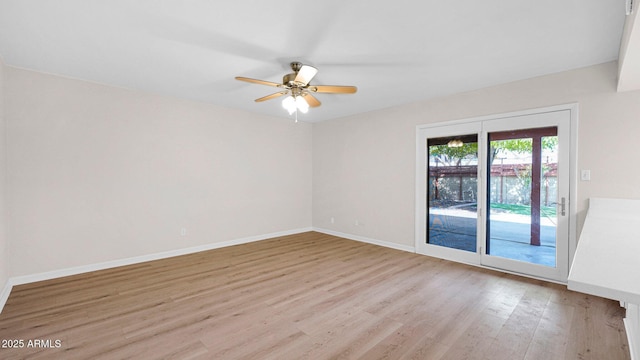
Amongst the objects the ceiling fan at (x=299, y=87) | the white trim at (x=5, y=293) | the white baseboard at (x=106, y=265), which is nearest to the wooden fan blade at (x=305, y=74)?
the ceiling fan at (x=299, y=87)

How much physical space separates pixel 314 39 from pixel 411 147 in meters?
2.90

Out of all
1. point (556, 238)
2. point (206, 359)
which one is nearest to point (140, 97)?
point (206, 359)

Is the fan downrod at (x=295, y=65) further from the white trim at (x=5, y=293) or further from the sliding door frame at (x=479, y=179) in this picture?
the white trim at (x=5, y=293)

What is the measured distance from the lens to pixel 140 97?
4.20m

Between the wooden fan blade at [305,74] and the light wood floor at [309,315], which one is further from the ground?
the wooden fan blade at [305,74]

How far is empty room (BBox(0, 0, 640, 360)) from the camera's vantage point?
2.20 meters

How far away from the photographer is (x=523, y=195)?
3725 millimetres

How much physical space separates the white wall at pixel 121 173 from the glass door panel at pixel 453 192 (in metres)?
3.21

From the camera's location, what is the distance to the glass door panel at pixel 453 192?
13.9 feet

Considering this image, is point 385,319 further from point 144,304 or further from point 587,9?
point 587,9

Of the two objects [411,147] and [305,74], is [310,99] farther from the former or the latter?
[411,147]

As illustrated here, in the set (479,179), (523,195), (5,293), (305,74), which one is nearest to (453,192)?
(479,179)

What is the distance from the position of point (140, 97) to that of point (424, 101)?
452 cm

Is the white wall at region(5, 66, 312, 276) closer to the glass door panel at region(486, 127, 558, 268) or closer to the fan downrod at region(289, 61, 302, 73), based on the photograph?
the fan downrod at region(289, 61, 302, 73)
